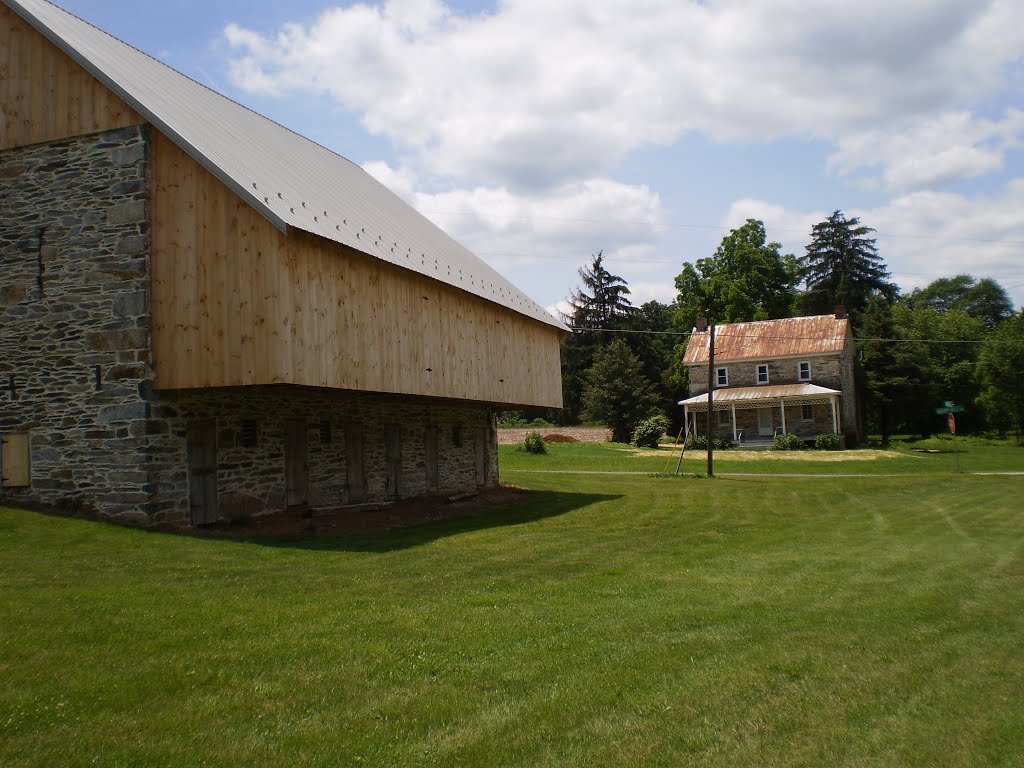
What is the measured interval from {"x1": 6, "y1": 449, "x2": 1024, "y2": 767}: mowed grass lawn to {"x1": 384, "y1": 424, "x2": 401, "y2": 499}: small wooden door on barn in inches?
272

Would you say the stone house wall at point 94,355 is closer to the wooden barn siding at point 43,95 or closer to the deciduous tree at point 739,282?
the wooden barn siding at point 43,95

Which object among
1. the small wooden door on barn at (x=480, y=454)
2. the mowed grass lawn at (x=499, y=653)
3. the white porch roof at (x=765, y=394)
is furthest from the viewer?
the white porch roof at (x=765, y=394)

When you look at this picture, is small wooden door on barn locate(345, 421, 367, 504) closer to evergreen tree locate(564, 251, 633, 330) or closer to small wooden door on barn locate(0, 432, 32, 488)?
small wooden door on barn locate(0, 432, 32, 488)

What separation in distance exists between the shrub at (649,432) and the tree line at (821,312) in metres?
→ 3.27

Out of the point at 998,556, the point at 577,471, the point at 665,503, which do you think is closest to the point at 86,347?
the point at 665,503

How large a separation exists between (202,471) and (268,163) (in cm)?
648

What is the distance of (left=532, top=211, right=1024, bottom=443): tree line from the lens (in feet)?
165

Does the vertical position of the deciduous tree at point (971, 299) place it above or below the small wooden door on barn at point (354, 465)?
above

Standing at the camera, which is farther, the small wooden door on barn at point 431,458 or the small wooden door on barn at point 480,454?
the small wooden door on barn at point 480,454

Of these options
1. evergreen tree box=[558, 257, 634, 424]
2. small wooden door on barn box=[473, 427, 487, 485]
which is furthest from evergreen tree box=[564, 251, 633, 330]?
small wooden door on barn box=[473, 427, 487, 485]

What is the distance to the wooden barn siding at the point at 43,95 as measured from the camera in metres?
14.3

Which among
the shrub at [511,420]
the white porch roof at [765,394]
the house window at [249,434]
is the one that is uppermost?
the white porch roof at [765,394]

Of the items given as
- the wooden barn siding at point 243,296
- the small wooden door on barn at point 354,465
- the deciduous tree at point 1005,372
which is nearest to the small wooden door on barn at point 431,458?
the small wooden door on barn at point 354,465

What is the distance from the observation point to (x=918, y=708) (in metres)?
5.61
